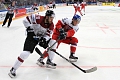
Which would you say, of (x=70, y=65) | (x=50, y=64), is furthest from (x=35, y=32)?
(x=70, y=65)

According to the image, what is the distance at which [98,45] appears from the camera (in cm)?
488

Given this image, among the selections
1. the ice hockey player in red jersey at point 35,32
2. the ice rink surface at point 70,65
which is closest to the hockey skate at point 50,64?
the ice rink surface at point 70,65

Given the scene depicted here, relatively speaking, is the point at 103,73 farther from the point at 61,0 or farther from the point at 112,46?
the point at 61,0

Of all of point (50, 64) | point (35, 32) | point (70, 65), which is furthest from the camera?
point (70, 65)

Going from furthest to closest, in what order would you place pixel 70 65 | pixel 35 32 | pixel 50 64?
1. pixel 70 65
2. pixel 50 64
3. pixel 35 32

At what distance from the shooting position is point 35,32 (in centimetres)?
281

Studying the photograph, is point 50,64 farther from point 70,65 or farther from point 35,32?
point 35,32

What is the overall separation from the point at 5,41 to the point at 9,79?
103 inches

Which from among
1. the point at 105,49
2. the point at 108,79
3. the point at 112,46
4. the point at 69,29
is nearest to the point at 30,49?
the point at 69,29

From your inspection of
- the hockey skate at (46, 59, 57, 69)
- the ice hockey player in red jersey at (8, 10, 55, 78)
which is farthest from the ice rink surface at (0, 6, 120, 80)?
the ice hockey player in red jersey at (8, 10, 55, 78)

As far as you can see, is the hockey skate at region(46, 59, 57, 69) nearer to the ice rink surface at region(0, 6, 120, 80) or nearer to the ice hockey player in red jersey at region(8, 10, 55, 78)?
the ice rink surface at region(0, 6, 120, 80)

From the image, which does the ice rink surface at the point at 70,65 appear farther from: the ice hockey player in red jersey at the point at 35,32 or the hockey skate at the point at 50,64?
the ice hockey player in red jersey at the point at 35,32

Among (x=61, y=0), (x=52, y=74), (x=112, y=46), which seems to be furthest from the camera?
(x=61, y=0)

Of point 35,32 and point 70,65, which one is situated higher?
point 35,32
